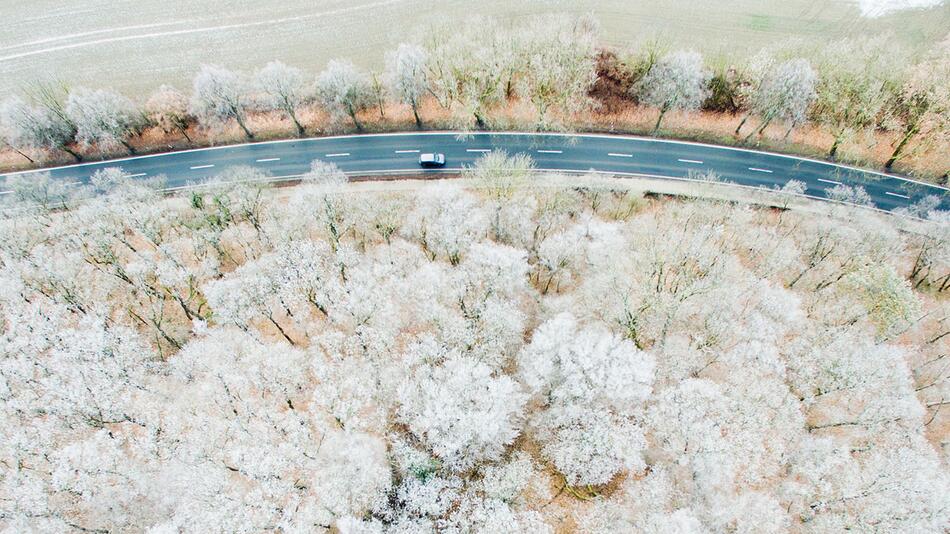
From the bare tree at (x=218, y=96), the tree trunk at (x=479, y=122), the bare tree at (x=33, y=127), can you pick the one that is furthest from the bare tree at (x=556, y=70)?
the bare tree at (x=33, y=127)

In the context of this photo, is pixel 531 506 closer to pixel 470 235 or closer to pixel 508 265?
pixel 508 265

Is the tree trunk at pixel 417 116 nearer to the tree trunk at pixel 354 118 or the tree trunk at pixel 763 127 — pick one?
the tree trunk at pixel 354 118

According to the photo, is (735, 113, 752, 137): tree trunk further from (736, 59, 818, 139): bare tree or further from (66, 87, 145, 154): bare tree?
(66, 87, 145, 154): bare tree

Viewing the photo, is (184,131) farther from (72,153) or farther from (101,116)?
(72,153)

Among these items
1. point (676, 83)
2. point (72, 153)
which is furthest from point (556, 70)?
point (72, 153)

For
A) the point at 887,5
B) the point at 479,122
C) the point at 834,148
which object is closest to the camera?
the point at 834,148

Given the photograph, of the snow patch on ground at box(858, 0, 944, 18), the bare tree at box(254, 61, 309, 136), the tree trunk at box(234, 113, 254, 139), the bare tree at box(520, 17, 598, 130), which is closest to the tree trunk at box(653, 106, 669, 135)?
the bare tree at box(520, 17, 598, 130)

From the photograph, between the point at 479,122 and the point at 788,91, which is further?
the point at 479,122

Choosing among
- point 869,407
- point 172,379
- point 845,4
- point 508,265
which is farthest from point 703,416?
point 845,4
